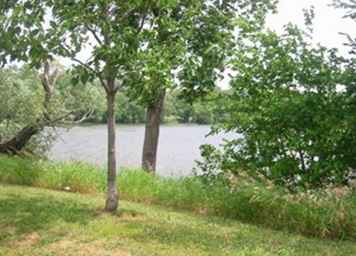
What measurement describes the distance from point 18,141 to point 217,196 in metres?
6.16

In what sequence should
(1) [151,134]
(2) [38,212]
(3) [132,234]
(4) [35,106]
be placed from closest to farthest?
(3) [132,234] → (2) [38,212] → (1) [151,134] → (4) [35,106]

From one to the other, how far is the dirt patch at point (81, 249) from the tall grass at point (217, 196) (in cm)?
220

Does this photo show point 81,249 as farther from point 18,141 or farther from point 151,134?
point 18,141

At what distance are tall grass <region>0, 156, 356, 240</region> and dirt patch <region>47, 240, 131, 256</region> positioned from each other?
7.21 ft

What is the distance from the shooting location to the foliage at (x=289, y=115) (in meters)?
7.08

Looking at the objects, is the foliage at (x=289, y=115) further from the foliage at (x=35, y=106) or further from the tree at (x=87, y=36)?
the foliage at (x=35, y=106)

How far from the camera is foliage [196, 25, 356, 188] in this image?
23.2 feet

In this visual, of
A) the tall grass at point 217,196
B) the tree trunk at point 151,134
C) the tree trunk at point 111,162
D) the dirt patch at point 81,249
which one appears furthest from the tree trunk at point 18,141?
the dirt patch at point 81,249

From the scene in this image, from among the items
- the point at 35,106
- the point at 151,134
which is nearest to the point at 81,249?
the point at 151,134

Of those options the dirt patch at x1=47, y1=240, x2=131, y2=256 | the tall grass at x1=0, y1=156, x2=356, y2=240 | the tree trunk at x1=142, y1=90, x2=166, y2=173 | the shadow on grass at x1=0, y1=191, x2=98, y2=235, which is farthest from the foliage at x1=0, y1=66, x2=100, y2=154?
the dirt patch at x1=47, y1=240, x2=131, y2=256

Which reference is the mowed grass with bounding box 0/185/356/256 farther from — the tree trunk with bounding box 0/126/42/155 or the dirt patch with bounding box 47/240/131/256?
the tree trunk with bounding box 0/126/42/155

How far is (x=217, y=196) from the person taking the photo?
7207 mm

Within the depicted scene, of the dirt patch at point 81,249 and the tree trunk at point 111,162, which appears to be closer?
the dirt patch at point 81,249

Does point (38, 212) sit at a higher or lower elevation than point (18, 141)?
lower
